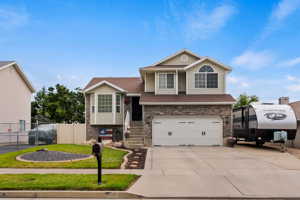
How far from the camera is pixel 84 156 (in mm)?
11273

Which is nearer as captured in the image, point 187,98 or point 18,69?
point 187,98

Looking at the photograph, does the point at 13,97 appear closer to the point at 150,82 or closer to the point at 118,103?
the point at 118,103

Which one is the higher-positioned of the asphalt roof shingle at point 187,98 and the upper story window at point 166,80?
the upper story window at point 166,80

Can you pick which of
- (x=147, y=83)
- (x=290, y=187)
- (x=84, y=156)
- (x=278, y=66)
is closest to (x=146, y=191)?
(x=290, y=187)

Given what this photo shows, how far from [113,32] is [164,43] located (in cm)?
468

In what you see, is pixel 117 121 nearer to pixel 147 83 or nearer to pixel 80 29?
pixel 147 83

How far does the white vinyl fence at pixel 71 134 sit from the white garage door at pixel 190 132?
5893mm

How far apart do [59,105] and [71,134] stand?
16941 mm

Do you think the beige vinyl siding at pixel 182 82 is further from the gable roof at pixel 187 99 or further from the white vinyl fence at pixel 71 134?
the white vinyl fence at pixel 71 134

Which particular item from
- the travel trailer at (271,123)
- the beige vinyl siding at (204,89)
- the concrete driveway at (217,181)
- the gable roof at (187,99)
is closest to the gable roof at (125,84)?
the gable roof at (187,99)

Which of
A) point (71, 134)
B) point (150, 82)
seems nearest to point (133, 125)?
point (150, 82)

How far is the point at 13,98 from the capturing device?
21.3 meters

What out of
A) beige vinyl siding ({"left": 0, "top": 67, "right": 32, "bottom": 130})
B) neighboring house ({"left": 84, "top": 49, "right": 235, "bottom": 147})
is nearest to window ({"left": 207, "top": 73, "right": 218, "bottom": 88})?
neighboring house ({"left": 84, "top": 49, "right": 235, "bottom": 147})

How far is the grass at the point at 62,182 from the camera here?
634 cm
